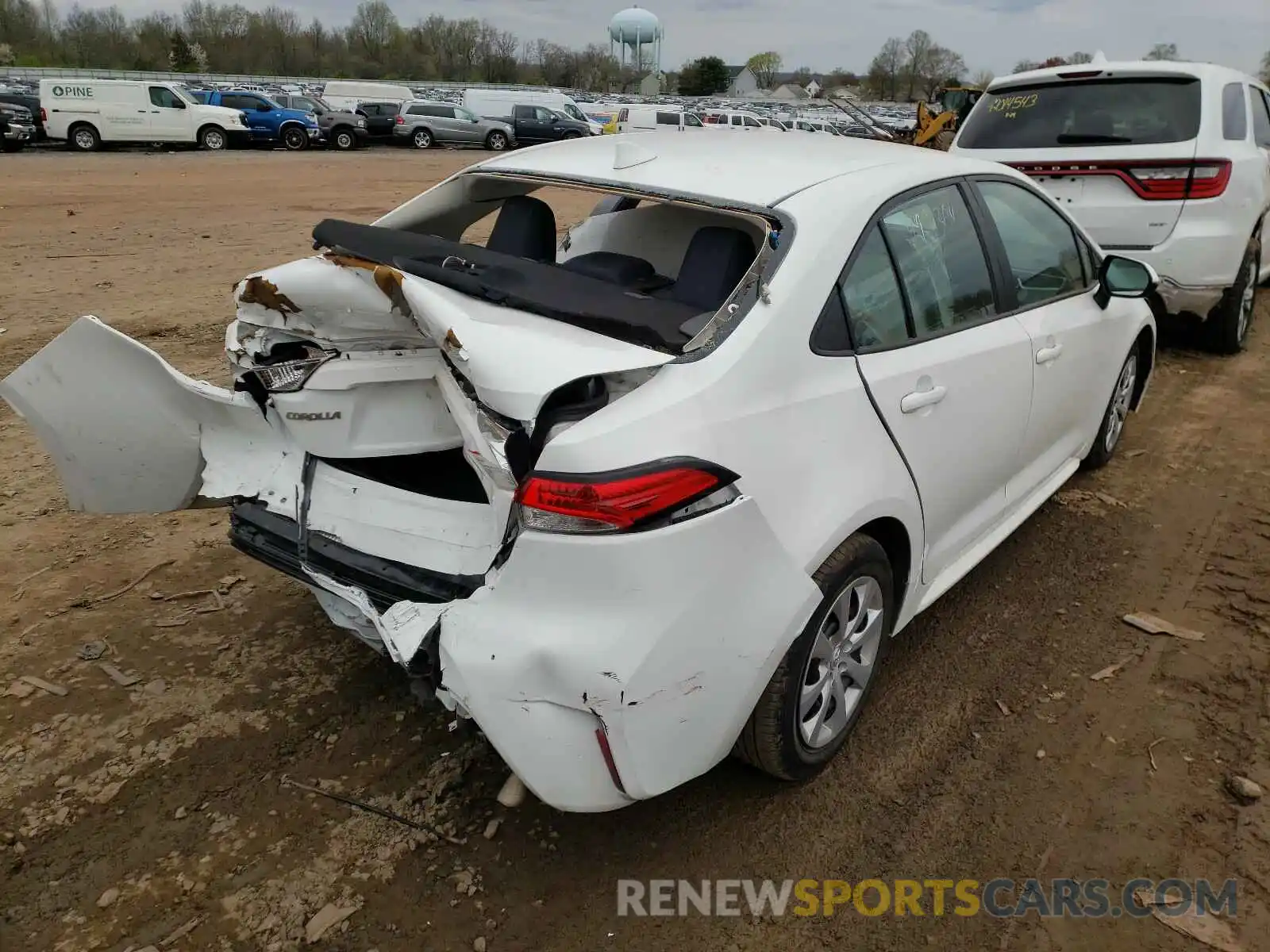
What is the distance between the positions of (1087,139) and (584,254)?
4.51 meters

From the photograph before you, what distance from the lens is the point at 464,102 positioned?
34.3 m

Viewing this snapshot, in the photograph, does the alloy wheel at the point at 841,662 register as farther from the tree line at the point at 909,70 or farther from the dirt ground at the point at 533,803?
the tree line at the point at 909,70

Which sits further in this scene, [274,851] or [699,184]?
[699,184]

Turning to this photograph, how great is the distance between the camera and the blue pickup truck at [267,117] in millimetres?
26812

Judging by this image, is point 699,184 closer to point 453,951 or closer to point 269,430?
point 269,430

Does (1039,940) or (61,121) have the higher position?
(61,121)

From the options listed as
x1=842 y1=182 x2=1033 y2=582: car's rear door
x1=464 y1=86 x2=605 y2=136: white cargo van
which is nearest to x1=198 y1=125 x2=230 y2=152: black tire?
x1=464 y1=86 x2=605 y2=136: white cargo van

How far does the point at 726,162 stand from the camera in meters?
2.87

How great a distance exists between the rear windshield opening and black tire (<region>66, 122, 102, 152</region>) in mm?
25580

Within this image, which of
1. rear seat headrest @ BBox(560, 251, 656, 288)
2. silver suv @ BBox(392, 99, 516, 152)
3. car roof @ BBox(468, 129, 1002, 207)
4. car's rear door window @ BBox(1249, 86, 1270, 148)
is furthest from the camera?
silver suv @ BBox(392, 99, 516, 152)

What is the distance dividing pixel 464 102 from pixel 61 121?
14.4 m

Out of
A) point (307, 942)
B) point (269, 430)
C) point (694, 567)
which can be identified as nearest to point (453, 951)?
point (307, 942)

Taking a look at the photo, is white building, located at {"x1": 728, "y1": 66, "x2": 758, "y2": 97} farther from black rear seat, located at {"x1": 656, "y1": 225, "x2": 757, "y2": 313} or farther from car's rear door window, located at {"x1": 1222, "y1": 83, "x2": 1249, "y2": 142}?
black rear seat, located at {"x1": 656, "y1": 225, "x2": 757, "y2": 313}

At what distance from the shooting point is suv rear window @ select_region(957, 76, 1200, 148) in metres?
6.04
